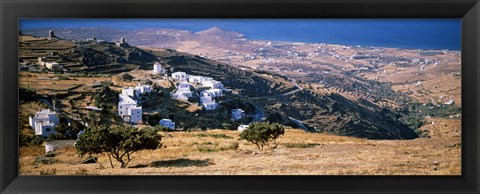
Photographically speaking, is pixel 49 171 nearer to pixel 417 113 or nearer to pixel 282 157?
pixel 282 157

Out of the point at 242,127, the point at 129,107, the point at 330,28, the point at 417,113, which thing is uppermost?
the point at 330,28

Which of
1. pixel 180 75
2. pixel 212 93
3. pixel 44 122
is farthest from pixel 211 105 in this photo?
pixel 44 122

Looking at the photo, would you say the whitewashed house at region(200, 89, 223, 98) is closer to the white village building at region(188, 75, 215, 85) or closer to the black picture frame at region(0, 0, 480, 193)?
the white village building at region(188, 75, 215, 85)

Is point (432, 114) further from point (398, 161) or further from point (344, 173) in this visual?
point (344, 173)

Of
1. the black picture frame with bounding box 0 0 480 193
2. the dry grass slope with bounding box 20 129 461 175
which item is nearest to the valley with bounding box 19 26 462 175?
the dry grass slope with bounding box 20 129 461 175
